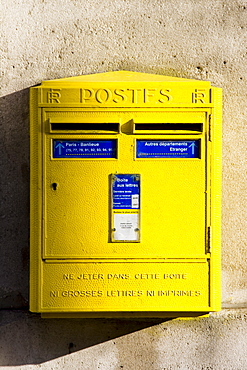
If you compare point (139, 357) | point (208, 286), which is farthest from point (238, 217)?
point (139, 357)

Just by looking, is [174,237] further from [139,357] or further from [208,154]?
[139,357]

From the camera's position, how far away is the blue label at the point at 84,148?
6.89ft

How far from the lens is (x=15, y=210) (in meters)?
2.57

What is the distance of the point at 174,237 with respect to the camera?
83.4 inches

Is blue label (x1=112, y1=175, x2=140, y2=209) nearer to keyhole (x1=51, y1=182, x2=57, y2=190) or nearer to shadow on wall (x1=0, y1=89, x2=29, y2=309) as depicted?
keyhole (x1=51, y1=182, x2=57, y2=190)

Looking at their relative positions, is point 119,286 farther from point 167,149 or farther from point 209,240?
point 167,149

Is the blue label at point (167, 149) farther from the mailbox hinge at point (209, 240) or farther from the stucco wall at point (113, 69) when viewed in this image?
the stucco wall at point (113, 69)

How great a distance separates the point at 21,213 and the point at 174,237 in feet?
3.56

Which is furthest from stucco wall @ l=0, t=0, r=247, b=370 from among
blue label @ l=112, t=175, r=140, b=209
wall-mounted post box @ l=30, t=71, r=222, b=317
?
blue label @ l=112, t=175, r=140, b=209

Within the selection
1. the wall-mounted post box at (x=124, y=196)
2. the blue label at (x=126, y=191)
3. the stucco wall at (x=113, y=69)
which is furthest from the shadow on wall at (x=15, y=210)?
the blue label at (x=126, y=191)

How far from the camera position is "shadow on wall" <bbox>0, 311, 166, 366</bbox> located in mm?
2547

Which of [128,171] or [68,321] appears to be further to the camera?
[68,321]

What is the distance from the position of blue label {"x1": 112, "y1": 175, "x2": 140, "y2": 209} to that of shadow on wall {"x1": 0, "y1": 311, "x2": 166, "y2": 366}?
92cm

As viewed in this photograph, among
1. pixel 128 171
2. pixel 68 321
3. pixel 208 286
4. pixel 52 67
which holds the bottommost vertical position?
pixel 68 321
